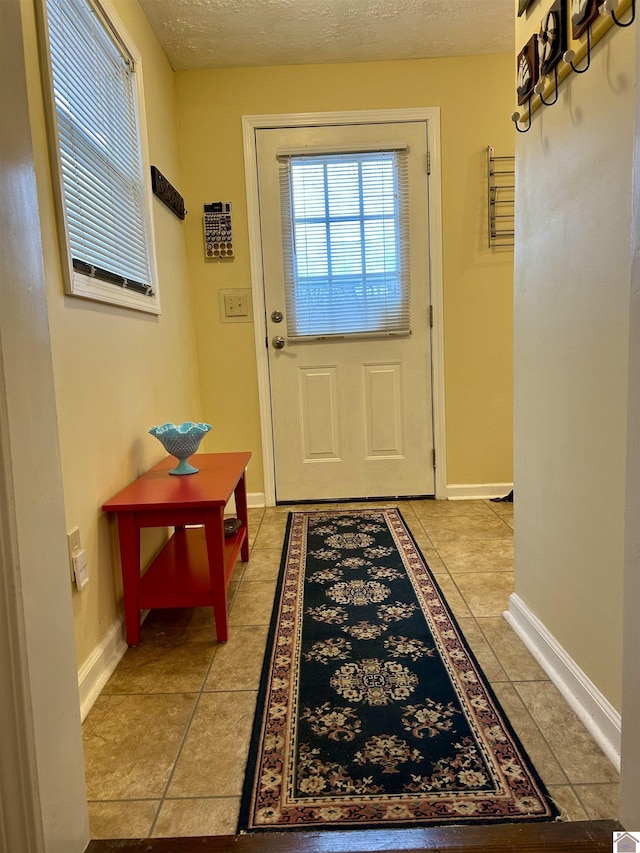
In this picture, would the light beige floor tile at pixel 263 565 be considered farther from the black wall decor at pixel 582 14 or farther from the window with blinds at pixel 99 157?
the black wall decor at pixel 582 14

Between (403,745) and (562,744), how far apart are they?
1.18 ft

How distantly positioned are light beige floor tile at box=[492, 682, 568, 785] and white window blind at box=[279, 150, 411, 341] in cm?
210

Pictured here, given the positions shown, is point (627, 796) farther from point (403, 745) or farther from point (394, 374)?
point (394, 374)

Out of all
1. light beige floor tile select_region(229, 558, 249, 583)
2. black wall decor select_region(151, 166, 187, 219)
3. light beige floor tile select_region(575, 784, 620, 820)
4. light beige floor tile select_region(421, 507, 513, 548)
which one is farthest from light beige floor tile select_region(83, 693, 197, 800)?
black wall decor select_region(151, 166, 187, 219)

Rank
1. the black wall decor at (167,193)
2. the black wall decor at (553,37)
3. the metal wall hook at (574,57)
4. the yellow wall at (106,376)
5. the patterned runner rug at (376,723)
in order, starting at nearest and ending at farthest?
the patterned runner rug at (376,723)
the metal wall hook at (574,57)
the black wall decor at (553,37)
the yellow wall at (106,376)
the black wall decor at (167,193)

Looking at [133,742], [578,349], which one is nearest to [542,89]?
[578,349]

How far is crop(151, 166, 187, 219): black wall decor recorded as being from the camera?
239cm

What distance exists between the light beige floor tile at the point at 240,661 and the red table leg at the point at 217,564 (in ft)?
0.19

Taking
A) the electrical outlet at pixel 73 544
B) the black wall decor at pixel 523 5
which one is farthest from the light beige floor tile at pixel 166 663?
the black wall decor at pixel 523 5

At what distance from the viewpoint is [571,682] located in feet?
4.35

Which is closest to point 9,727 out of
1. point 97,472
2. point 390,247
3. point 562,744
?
point 97,472

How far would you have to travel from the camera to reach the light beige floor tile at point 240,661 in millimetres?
1474

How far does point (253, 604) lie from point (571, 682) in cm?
108

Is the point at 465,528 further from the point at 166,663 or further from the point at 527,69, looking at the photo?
the point at 527,69
